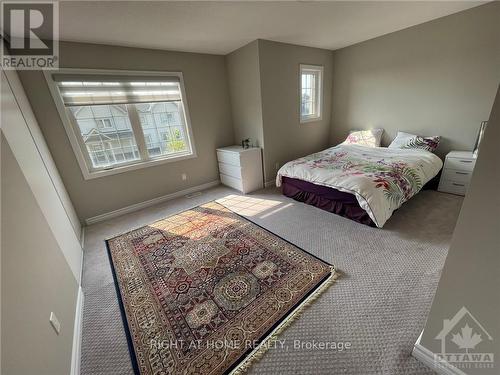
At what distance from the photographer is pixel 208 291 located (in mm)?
1693

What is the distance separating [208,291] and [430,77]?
4.22 meters

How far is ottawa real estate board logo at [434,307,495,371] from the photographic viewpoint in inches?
36.4

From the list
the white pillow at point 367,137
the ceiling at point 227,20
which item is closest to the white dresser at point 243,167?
the ceiling at point 227,20

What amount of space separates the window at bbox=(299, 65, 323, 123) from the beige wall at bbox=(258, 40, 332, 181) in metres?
0.10

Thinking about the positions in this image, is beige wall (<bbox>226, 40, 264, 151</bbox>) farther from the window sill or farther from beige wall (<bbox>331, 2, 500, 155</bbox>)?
beige wall (<bbox>331, 2, 500, 155</bbox>)

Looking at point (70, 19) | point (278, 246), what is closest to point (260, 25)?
point (70, 19)

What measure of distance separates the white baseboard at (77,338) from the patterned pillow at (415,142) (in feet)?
14.6

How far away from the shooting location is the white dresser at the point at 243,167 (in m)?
3.42

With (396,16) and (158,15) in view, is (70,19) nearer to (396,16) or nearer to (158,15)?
(158,15)

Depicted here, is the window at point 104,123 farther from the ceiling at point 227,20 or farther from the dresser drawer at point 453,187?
the dresser drawer at point 453,187

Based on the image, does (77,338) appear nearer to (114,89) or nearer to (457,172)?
(114,89)

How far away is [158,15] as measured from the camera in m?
2.02

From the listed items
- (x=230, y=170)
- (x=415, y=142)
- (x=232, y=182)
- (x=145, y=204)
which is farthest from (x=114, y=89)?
(x=415, y=142)

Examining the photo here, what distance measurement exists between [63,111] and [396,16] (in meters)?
4.34
